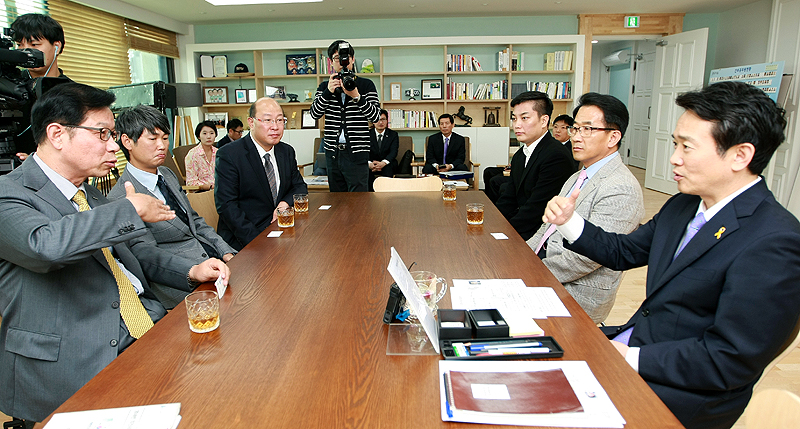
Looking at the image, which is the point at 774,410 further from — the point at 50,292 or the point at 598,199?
the point at 50,292

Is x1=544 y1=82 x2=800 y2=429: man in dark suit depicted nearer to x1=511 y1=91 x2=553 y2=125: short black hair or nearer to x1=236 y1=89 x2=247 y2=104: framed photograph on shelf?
x1=511 y1=91 x2=553 y2=125: short black hair

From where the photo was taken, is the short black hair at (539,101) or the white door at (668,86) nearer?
the short black hair at (539,101)

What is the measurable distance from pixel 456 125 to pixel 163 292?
6.56m

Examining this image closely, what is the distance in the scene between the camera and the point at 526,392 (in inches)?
37.1

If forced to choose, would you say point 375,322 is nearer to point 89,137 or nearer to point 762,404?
point 762,404

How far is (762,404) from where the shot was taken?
0.94 meters

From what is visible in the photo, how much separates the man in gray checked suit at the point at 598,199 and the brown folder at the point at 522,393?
1.13 meters

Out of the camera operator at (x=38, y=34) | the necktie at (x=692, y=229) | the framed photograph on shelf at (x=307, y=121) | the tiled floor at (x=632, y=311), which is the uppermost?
the camera operator at (x=38, y=34)

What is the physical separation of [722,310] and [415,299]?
0.76 meters

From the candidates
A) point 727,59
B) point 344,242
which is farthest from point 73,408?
point 727,59

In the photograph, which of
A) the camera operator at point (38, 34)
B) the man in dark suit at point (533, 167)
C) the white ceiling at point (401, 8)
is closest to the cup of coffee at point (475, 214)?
the man in dark suit at point (533, 167)

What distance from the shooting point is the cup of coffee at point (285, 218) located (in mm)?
2330

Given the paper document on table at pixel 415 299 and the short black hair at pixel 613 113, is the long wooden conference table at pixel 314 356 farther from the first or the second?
the short black hair at pixel 613 113

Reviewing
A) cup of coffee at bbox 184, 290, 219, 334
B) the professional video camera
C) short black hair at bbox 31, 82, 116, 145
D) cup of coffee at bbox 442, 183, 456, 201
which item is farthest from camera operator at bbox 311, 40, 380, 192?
cup of coffee at bbox 184, 290, 219, 334
